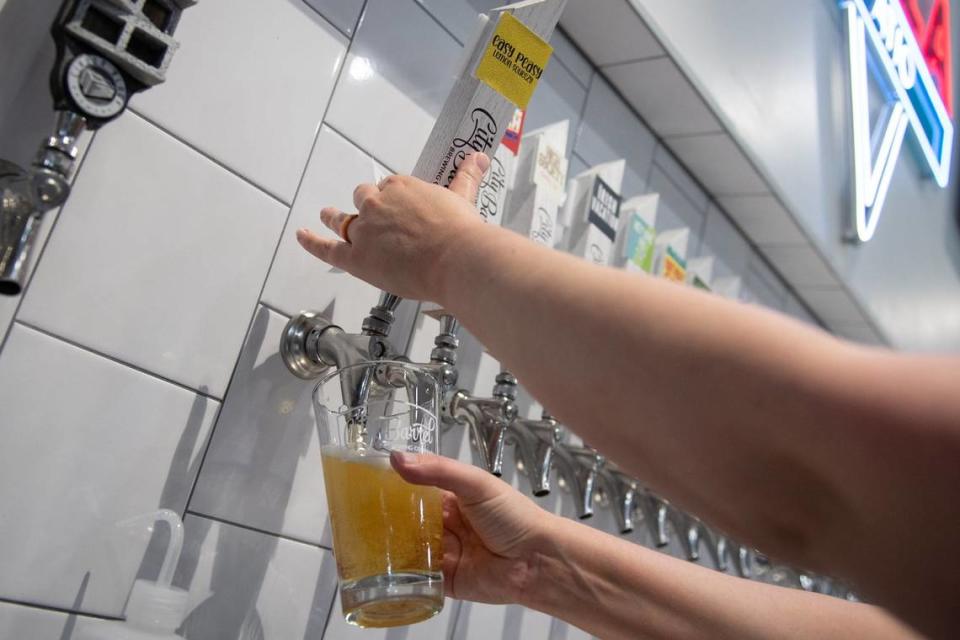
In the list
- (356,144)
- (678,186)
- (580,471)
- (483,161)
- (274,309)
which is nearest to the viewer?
(483,161)

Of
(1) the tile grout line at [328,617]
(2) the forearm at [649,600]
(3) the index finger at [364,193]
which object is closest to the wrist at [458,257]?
(3) the index finger at [364,193]

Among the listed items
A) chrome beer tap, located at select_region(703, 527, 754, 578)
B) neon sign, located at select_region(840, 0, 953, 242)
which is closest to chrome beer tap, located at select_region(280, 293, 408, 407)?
chrome beer tap, located at select_region(703, 527, 754, 578)

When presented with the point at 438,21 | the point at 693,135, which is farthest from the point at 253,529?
the point at 693,135

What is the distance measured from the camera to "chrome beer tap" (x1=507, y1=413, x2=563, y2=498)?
1.08 m

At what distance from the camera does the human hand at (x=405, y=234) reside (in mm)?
616

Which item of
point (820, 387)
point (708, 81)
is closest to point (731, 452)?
point (820, 387)

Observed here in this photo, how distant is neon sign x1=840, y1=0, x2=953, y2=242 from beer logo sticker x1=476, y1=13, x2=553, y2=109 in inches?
55.4

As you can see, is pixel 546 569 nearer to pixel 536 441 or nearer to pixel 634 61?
pixel 536 441

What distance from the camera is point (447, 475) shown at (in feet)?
2.24

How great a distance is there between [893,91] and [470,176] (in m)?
1.99

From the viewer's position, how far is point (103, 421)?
0.75 metres

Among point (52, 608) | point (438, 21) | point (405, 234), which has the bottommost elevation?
point (52, 608)

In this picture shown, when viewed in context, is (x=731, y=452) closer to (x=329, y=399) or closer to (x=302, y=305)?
(x=329, y=399)

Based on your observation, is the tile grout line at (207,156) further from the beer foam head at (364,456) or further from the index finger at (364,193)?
the beer foam head at (364,456)
